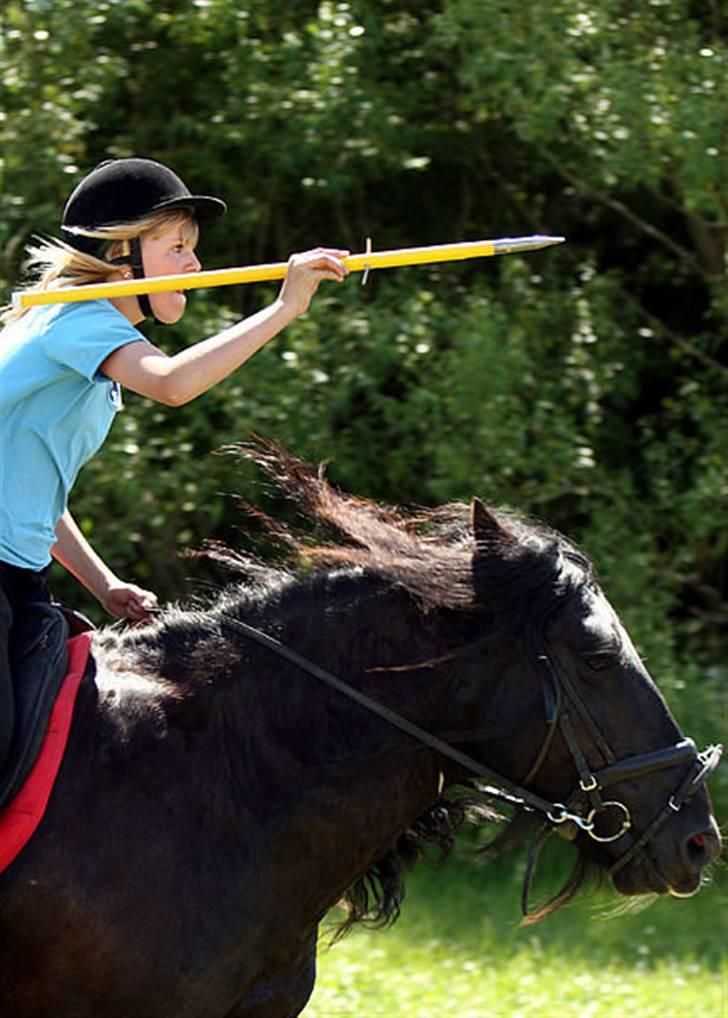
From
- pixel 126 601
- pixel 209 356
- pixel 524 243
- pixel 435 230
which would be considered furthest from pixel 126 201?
pixel 435 230

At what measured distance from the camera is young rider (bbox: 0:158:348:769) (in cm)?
363

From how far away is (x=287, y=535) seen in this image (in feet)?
13.6

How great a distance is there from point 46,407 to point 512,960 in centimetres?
431

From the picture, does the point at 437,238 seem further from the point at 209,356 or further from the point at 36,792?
the point at 36,792

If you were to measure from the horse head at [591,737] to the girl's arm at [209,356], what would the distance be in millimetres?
731

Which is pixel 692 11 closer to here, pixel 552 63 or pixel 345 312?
pixel 552 63

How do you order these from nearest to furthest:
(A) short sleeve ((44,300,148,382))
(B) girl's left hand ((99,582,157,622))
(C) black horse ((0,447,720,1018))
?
(A) short sleeve ((44,300,148,382)) < (C) black horse ((0,447,720,1018)) < (B) girl's left hand ((99,582,157,622))

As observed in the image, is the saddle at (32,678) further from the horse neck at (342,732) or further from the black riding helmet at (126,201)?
the black riding helmet at (126,201)

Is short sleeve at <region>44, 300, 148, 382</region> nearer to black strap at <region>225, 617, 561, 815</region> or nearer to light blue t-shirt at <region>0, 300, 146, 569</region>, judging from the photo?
light blue t-shirt at <region>0, 300, 146, 569</region>

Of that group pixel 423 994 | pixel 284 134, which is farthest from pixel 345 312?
pixel 423 994

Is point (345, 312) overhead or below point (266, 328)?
below

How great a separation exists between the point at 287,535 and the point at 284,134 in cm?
535

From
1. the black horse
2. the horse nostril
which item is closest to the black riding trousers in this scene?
the black horse

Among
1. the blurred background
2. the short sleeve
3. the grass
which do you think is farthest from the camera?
the blurred background
